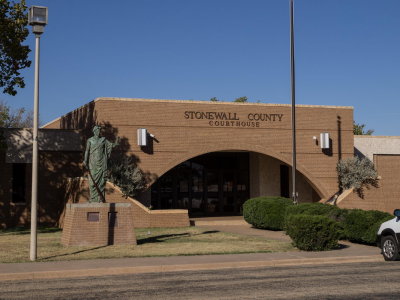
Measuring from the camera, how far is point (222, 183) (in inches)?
1457

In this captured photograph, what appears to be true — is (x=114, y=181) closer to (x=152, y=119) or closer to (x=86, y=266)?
(x=152, y=119)

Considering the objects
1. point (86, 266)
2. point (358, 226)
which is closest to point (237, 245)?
point (358, 226)

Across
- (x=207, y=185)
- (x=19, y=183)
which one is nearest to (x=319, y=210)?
(x=207, y=185)

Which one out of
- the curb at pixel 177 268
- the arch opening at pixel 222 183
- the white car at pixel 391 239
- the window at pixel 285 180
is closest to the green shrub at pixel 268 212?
the arch opening at pixel 222 183

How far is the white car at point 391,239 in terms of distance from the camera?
15008 mm

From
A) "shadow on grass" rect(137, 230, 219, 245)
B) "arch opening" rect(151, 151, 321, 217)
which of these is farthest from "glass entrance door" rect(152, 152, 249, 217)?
"shadow on grass" rect(137, 230, 219, 245)

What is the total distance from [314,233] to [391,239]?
272 cm

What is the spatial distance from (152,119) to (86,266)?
54.2 feet

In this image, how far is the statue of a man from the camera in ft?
63.1

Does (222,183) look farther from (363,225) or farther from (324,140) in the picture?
(363,225)

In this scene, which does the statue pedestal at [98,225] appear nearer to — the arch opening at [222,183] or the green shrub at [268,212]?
the green shrub at [268,212]

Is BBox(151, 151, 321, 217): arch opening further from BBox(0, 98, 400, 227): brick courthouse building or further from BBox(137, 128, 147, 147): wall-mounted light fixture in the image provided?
BBox(137, 128, 147, 147): wall-mounted light fixture

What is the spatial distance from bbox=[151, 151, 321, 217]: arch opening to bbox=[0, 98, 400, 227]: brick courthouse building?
0.06 meters

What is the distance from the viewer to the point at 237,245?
1930 centimetres
